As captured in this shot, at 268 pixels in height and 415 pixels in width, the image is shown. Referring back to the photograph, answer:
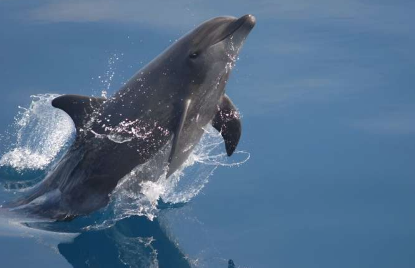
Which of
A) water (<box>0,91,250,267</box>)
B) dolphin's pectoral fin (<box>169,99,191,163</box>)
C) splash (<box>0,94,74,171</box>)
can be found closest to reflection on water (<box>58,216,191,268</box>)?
water (<box>0,91,250,267</box>)

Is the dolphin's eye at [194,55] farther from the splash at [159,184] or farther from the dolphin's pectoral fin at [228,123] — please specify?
the splash at [159,184]

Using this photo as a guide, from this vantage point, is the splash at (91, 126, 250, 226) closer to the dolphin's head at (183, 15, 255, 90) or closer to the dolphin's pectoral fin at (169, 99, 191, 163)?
the dolphin's pectoral fin at (169, 99, 191, 163)

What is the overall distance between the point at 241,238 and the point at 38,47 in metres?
5.70

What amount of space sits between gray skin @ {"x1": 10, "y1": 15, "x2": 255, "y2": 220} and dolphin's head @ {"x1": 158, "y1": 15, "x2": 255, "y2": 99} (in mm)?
10

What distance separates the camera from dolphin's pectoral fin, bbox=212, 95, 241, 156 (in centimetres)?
898

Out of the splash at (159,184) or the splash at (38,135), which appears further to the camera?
the splash at (38,135)

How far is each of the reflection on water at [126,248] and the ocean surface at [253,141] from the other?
19 millimetres

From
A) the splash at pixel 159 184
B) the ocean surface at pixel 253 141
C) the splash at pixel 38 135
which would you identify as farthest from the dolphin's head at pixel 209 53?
the splash at pixel 38 135

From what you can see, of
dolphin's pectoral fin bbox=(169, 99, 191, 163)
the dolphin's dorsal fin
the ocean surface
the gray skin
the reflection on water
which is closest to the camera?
the reflection on water

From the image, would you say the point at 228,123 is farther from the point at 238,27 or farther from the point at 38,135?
the point at 38,135

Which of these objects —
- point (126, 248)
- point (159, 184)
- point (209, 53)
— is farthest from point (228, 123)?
point (126, 248)

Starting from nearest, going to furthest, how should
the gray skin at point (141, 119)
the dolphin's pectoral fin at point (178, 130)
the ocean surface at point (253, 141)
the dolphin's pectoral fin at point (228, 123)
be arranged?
the ocean surface at point (253, 141) < the dolphin's pectoral fin at point (178, 130) < the gray skin at point (141, 119) < the dolphin's pectoral fin at point (228, 123)

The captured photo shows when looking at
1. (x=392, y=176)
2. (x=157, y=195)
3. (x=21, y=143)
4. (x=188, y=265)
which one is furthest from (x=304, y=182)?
(x=21, y=143)

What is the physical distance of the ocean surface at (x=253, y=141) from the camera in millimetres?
7762
